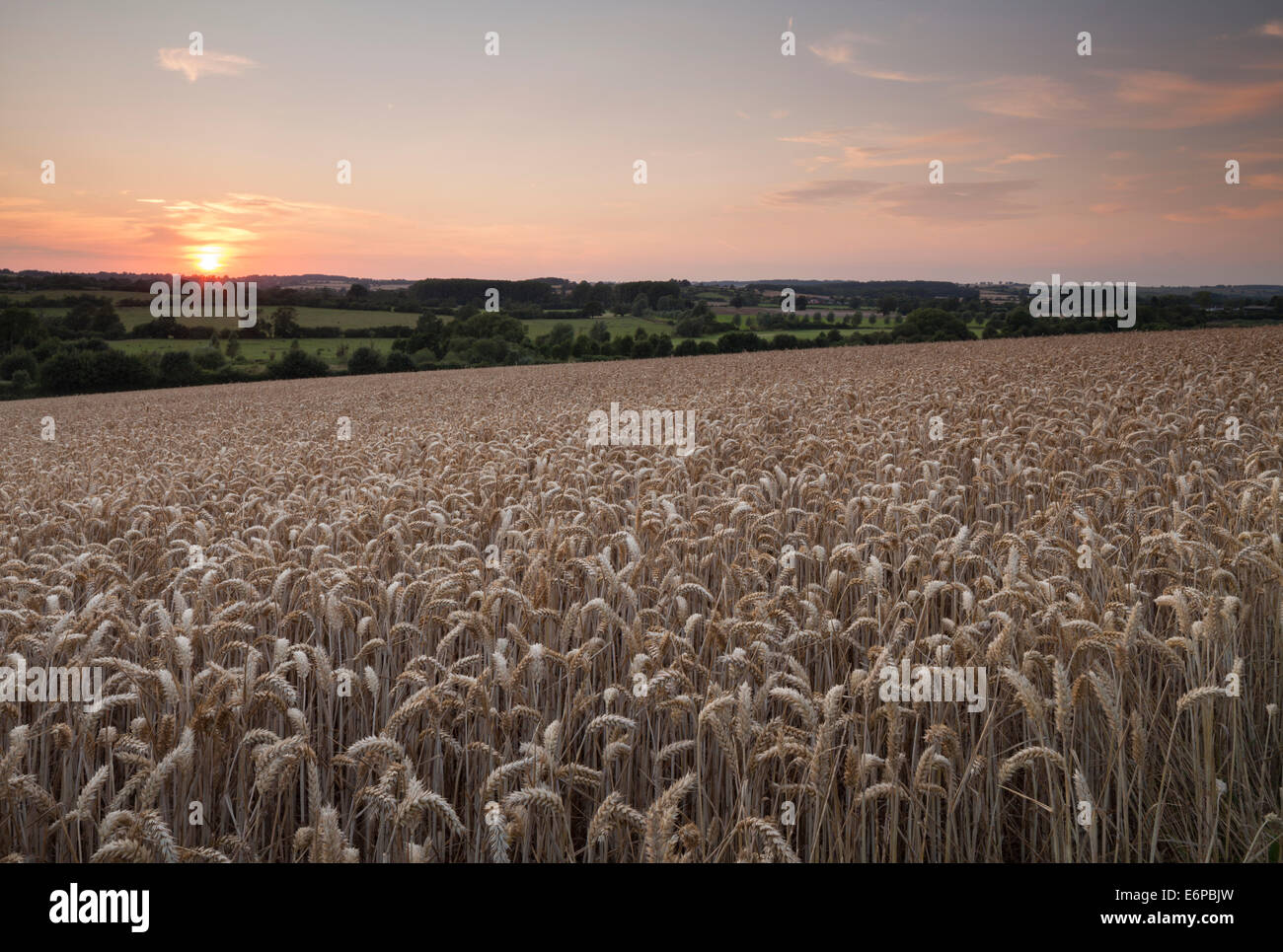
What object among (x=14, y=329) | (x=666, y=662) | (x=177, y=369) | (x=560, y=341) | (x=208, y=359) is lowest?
(x=666, y=662)

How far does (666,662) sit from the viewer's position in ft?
13.9

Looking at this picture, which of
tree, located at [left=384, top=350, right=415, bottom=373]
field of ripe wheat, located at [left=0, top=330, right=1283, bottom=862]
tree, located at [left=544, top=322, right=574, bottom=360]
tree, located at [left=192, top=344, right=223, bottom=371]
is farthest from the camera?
tree, located at [left=544, top=322, right=574, bottom=360]

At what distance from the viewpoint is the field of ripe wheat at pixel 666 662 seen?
9.54ft

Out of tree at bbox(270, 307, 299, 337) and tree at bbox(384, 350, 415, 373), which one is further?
tree at bbox(270, 307, 299, 337)

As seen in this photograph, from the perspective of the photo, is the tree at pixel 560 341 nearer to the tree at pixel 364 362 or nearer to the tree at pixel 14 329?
the tree at pixel 364 362

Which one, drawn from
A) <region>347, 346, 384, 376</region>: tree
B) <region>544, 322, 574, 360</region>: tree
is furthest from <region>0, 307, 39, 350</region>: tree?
<region>544, 322, 574, 360</region>: tree

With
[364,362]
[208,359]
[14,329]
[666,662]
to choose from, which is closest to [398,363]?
[364,362]

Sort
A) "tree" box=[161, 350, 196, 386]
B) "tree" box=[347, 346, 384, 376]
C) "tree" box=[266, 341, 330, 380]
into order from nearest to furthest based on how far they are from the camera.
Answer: "tree" box=[266, 341, 330, 380], "tree" box=[161, 350, 196, 386], "tree" box=[347, 346, 384, 376]

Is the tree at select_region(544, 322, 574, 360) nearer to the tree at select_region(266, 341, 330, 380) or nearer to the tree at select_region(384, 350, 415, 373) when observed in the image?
the tree at select_region(384, 350, 415, 373)

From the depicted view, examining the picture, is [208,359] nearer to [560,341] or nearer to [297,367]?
[297,367]

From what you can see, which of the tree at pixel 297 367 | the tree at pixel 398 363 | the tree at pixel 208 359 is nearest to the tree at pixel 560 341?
the tree at pixel 398 363

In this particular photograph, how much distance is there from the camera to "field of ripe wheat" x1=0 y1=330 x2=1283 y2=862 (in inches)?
114
